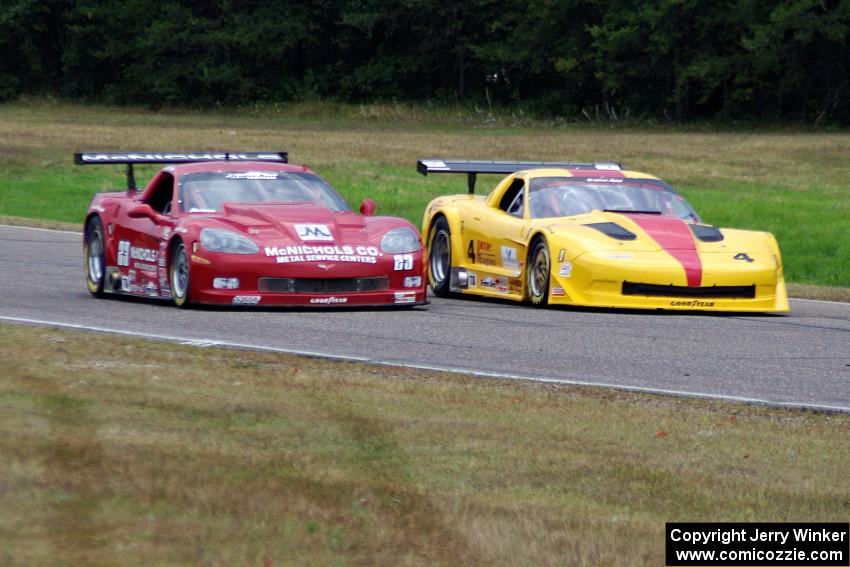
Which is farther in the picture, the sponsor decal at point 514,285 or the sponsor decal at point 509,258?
the sponsor decal at point 509,258

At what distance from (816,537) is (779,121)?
179 ft

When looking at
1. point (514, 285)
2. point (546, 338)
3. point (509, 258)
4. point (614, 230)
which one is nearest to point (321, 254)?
point (546, 338)

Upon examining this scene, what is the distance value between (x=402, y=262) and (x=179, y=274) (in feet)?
5.64

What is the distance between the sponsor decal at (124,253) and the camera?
12.9 meters

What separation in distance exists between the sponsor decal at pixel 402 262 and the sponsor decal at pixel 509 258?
65.0 inches

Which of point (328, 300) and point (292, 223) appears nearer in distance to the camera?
point (328, 300)

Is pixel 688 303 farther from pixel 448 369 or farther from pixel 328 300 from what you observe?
pixel 448 369

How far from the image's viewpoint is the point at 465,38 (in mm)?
71375

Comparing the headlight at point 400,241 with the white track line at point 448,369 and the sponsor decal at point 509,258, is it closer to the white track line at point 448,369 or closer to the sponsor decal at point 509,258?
the sponsor decal at point 509,258

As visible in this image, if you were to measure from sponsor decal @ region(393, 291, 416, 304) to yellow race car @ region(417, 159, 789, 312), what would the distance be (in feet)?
4.10

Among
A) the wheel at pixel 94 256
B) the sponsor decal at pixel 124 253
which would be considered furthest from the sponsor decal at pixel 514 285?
the wheel at pixel 94 256

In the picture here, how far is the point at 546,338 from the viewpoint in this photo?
407 inches

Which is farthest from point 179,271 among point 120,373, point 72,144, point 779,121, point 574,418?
point 779,121

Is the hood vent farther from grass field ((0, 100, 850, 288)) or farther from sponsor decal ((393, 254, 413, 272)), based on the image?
grass field ((0, 100, 850, 288))
